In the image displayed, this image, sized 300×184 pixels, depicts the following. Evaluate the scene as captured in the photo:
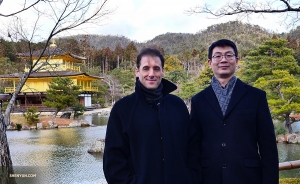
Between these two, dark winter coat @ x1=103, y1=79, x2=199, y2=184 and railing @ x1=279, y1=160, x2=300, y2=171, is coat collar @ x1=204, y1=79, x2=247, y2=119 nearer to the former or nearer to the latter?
dark winter coat @ x1=103, y1=79, x2=199, y2=184

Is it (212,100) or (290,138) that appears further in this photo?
(290,138)

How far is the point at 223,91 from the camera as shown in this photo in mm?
1411

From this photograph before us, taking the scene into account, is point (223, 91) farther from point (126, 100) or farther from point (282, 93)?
point (282, 93)

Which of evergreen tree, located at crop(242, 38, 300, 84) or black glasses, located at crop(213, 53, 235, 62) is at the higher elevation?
evergreen tree, located at crop(242, 38, 300, 84)

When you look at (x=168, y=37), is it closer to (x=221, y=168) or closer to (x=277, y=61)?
(x=277, y=61)

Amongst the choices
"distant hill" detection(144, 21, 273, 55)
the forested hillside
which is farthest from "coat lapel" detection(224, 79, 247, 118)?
"distant hill" detection(144, 21, 273, 55)

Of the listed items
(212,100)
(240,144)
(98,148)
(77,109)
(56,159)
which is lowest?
(56,159)

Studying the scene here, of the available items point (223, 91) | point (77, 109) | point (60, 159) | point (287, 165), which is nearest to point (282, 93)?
point (60, 159)

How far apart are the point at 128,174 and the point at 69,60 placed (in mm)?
20579

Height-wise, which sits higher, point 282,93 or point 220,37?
point 220,37

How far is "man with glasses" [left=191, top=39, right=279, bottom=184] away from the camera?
1.29 meters

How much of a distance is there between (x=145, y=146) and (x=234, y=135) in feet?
1.37

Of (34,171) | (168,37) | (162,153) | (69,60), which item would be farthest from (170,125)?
(168,37)

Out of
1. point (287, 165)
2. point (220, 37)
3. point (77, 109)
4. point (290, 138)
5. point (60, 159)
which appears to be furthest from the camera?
point (220, 37)
